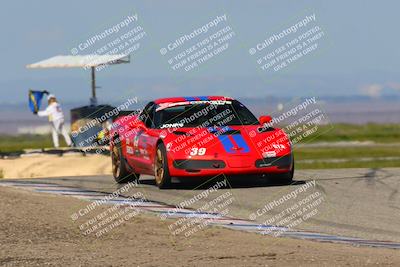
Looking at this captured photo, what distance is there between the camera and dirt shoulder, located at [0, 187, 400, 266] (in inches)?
389

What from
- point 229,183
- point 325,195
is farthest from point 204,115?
point 325,195

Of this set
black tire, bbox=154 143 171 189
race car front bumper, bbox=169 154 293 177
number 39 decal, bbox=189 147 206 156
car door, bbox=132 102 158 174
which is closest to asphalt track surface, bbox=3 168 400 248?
black tire, bbox=154 143 171 189

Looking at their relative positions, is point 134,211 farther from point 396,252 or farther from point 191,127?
A: point 396,252

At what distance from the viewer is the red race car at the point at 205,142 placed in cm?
1562

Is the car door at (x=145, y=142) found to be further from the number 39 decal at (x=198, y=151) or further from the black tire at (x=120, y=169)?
the number 39 decal at (x=198, y=151)

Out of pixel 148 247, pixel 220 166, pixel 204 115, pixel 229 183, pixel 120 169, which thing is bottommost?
pixel 229 183

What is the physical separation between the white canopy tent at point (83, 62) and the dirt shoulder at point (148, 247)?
1891 centimetres

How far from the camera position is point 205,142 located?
51.7 feet

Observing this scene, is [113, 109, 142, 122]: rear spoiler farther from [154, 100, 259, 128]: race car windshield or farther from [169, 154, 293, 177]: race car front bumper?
[169, 154, 293, 177]: race car front bumper

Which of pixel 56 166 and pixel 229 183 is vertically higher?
pixel 56 166

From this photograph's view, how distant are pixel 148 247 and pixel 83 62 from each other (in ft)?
77.1

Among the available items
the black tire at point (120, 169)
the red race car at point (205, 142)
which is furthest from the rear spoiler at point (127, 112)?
the red race car at point (205, 142)

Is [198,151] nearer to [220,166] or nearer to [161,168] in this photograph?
[220,166]

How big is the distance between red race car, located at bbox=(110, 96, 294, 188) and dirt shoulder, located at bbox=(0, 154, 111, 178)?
21.9 ft
